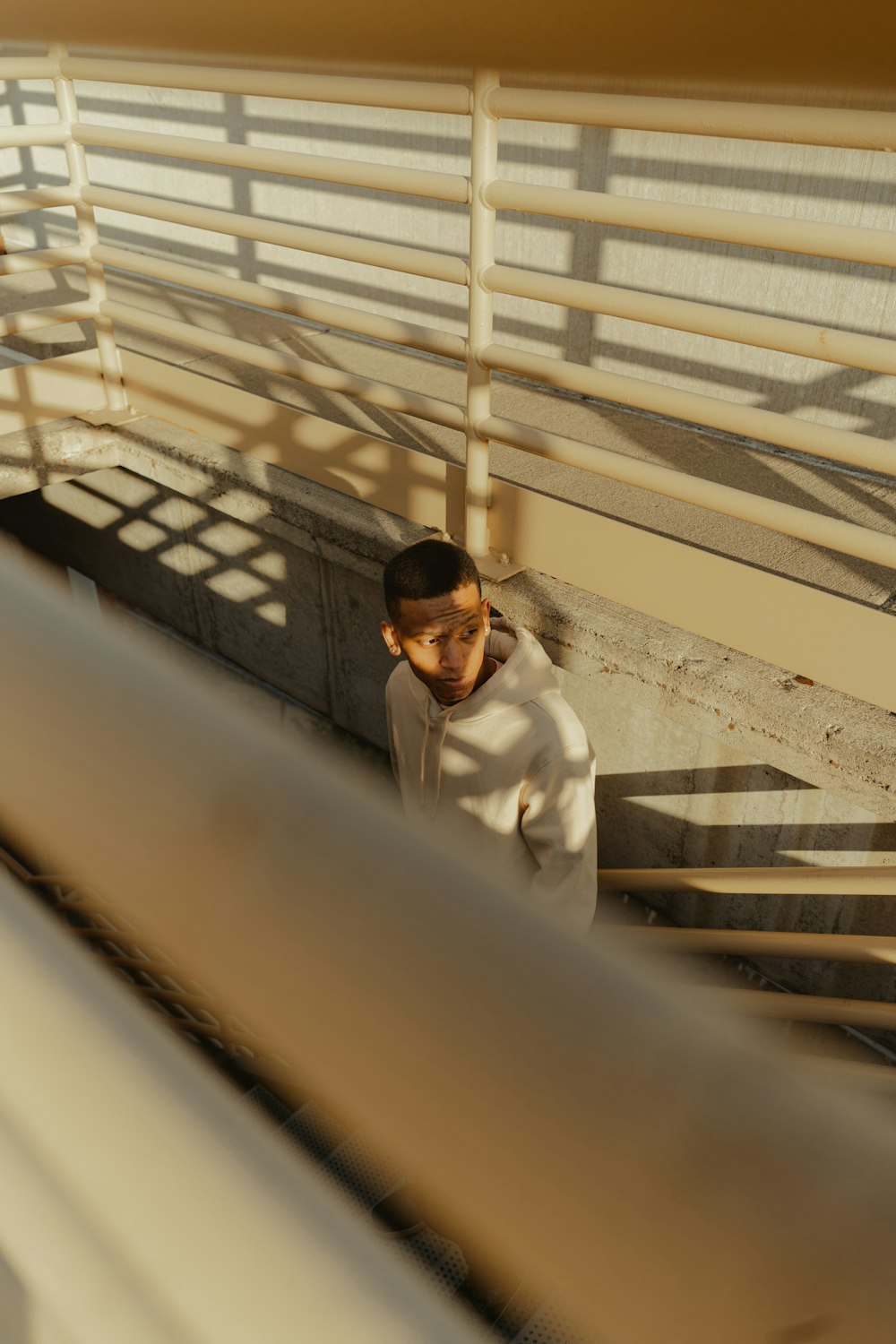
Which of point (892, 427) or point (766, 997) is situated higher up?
point (892, 427)

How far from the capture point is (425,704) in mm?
2490

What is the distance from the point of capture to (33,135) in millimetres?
3604

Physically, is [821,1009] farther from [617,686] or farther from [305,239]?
[305,239]

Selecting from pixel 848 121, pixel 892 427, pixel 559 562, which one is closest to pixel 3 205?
pixel 559 562

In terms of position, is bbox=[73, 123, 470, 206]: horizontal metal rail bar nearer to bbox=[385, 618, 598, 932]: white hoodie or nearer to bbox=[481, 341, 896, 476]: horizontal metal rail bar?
bbox=[481, 341, 896, 476]: horizontal metal rail bar

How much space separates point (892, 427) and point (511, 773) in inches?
94.2

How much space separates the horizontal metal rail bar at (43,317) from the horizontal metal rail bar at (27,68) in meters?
0.78

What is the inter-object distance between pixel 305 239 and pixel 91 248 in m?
1.31

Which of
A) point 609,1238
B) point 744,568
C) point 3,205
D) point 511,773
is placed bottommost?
point 511,773

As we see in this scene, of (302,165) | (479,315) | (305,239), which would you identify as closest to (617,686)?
(479,315)

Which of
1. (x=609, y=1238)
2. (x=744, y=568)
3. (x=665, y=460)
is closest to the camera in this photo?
(x=609, y=1238)

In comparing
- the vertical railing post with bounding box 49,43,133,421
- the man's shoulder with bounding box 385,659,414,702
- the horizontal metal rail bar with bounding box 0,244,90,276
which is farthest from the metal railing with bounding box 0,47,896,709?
the man's shoulder with bounding box 385,659,414,702

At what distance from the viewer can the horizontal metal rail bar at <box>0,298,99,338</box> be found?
13.0ft

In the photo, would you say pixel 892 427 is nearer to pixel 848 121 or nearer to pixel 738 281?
pixel 738 281
